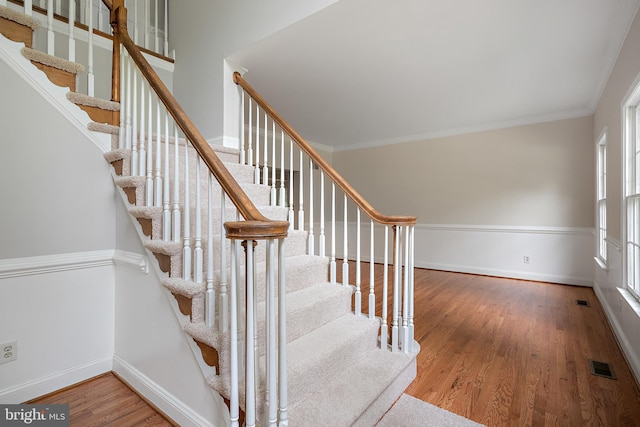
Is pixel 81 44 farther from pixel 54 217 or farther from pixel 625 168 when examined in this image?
pixel 625 168

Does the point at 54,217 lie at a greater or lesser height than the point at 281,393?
greater

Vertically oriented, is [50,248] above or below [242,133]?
below

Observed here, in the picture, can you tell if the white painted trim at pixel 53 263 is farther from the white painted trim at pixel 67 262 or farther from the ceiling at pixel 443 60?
the ceiling at pixel 443 60

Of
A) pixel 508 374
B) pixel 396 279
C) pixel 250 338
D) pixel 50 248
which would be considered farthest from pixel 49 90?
pixel 508 374

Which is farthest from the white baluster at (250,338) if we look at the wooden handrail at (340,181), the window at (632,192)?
the window at (632,192)

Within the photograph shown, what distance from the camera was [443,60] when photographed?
278cm

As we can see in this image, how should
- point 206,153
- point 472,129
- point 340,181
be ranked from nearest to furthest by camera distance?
1. point 206,153
2. point 340,181
3. point 472,129

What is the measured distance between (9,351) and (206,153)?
1.69m

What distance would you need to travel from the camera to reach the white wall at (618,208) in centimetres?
203

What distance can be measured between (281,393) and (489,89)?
3.76 metres

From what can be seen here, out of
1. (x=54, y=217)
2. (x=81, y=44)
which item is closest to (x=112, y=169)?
(x=54, y=217)

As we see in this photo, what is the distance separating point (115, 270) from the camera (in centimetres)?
208

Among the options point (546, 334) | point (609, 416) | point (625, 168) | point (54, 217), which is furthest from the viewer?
point (546, 334)

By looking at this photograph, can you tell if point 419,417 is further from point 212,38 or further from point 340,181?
point 212,38
